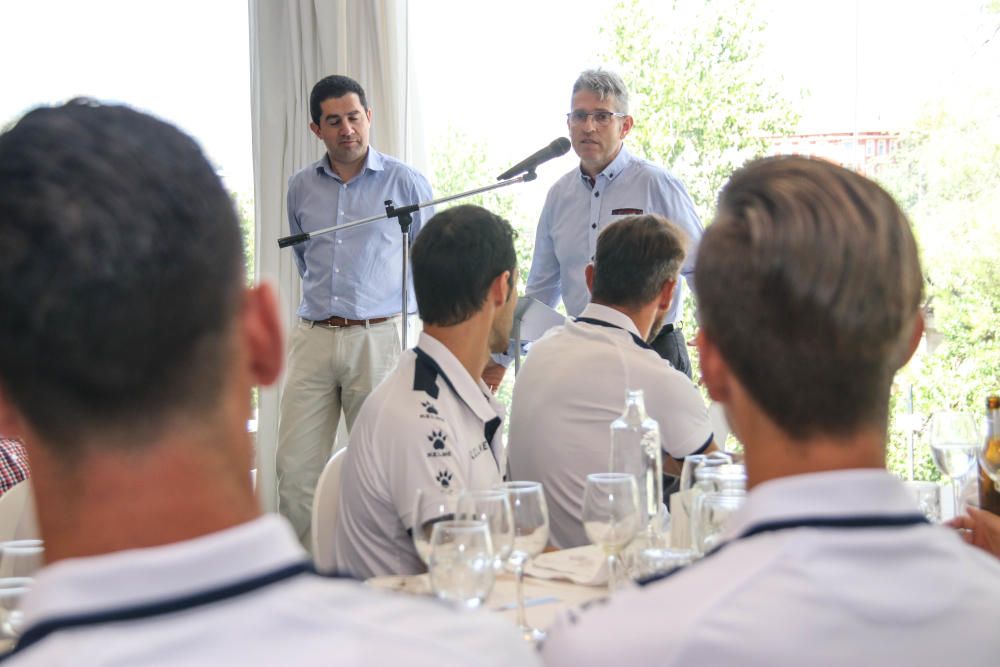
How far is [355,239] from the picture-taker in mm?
4723

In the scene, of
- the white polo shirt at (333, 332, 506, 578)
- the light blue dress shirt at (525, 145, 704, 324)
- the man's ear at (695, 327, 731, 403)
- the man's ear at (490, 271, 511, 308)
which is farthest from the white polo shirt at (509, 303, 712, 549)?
the man's ear at (695, 327, 731, 403)

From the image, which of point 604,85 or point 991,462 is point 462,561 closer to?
point 991,462

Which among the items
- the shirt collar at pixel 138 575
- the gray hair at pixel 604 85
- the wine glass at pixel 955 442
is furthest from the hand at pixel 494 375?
the shirt collar at pixel 138 575

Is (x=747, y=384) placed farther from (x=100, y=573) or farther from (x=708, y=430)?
(x=708, y=430)

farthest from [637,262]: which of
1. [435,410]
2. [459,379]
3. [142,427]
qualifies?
[142,427]

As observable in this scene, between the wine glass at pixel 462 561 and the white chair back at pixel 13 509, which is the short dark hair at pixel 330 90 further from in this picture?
the wine glass at pixel 462 561

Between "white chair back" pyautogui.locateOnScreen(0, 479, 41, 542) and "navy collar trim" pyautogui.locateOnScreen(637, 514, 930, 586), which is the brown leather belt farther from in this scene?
"navy collar trim" pyautogui.locateOnScreen(637, 514, 930, 586)

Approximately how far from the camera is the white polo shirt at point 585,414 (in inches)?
107

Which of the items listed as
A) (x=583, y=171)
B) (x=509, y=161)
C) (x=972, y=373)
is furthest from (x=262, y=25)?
(x=972, y=373)

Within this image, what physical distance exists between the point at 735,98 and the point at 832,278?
13.4 feet

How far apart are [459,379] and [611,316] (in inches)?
25.7

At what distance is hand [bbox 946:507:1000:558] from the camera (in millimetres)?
1822

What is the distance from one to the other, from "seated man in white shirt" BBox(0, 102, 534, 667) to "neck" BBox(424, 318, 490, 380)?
5.70 ft

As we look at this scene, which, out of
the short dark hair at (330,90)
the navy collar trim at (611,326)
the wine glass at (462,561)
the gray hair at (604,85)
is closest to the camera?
the wine glass at (462,561)
